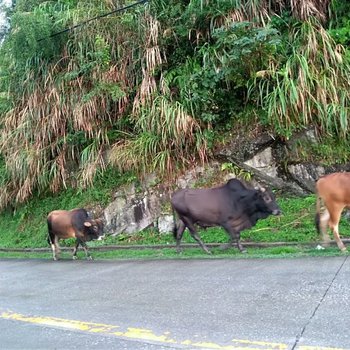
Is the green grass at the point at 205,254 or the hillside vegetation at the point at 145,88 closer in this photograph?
the green grass at the point at 205,254

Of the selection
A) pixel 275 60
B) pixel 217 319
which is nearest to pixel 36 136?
pixel 275 60

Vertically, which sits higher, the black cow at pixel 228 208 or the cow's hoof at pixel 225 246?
the black cow at pixel 228 208

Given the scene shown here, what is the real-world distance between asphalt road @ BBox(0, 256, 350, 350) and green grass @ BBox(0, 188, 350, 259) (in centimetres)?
95

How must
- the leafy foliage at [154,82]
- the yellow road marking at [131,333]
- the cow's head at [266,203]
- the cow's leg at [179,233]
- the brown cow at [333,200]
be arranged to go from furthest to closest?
the leafy foliage at [154,82] < the cow's leg at [179,233] < the cow's head at [266,203] < the brown cow at [333,200] < the yellow road marking at [131,333]

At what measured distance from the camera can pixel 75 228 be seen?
11680 millimetres

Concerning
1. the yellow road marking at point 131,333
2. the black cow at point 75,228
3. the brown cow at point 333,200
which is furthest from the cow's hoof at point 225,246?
the yellow road marking at point 131,333

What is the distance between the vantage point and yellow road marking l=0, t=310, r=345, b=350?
435 cm

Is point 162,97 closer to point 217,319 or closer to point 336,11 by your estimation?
point 336,11

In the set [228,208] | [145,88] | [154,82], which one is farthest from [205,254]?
[154,82]

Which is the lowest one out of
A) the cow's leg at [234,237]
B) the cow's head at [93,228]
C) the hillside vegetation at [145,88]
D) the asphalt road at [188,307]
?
the asphalt road at [188,307]


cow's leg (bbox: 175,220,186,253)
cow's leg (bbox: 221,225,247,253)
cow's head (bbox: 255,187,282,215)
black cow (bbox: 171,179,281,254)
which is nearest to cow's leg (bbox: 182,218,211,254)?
black cow (bbox: 171,179,281,254)

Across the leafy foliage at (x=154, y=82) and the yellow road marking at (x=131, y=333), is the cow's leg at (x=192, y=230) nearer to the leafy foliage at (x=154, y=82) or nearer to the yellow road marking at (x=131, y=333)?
the leafy foliage at (x=154, y=82)

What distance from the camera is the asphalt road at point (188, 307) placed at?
4673 mm

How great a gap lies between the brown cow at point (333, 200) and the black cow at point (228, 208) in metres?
1.11
